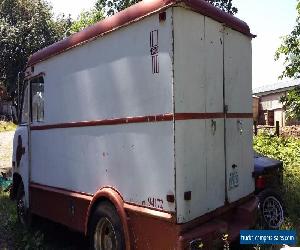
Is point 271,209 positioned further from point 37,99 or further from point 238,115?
point 37,99

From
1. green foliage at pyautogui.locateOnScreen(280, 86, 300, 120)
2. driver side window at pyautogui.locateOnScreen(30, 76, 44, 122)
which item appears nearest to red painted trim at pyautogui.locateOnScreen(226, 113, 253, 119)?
driver side window at pyautogui.locateOnScreen(30, 76, 44, 122)

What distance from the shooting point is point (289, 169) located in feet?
38.3

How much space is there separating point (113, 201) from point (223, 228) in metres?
1.39

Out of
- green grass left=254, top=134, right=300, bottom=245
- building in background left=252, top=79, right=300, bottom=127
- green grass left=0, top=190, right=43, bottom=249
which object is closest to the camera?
green grass left=254, top=134, right=300, bottom=245

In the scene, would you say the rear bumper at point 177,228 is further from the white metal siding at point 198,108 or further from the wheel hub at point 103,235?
the wheel hub at point 103,235

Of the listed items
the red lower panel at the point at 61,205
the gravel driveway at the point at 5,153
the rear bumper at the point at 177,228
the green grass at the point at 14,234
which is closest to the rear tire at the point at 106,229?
the rear bumper at the point at 177,228

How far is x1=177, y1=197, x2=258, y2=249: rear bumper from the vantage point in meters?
4.43

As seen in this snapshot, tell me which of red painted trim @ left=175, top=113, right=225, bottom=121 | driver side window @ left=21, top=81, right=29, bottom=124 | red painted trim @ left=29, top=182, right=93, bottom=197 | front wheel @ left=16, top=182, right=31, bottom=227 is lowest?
front wheel @ left=16, top=182, right=31, bottom=227

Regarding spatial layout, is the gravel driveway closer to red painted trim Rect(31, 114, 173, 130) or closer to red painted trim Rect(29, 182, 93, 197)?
red painted trim Rect(29, 182, 93, 197)

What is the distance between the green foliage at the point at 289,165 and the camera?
23.5 ft

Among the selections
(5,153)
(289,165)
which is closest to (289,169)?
(289,165)

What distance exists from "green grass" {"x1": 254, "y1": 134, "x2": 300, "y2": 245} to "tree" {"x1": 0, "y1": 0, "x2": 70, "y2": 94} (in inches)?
958

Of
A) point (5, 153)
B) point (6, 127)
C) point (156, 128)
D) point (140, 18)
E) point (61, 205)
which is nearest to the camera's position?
point (156, 128)

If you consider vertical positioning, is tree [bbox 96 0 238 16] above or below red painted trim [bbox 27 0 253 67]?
above
